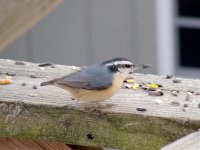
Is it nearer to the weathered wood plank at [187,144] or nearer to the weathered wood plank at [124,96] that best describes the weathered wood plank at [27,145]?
the weathered wood plank at [124,96]

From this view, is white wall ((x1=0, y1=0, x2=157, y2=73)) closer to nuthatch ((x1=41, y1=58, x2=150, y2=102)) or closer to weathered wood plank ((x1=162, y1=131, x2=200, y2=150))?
nuthatch ((x1=41, y1=58, x2=150, y2=102))

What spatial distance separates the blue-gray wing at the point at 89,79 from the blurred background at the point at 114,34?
439 centimetres

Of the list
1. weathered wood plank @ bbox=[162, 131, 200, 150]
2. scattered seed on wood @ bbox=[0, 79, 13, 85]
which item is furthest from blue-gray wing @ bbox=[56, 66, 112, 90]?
weathered wood plank @ bbox=[162, 131, 200, 150]

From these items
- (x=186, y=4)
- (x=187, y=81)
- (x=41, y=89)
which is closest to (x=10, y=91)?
(x=41, y=89)

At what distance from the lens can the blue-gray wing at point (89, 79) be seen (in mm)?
2736

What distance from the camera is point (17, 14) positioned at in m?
2.09

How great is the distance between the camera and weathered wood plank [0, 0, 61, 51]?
2066 millimetres

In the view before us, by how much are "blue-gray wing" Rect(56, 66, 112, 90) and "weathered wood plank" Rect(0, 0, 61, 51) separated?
19.3 inches

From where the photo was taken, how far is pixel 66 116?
7.48 feet

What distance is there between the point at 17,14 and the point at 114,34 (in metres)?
5.48

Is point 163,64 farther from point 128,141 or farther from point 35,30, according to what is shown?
point 128,141

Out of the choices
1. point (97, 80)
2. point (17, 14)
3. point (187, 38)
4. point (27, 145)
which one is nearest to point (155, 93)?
point (97, 80)

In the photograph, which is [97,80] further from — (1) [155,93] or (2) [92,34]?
(2) [92,34]

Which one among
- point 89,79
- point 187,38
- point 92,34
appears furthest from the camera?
point 187,38
